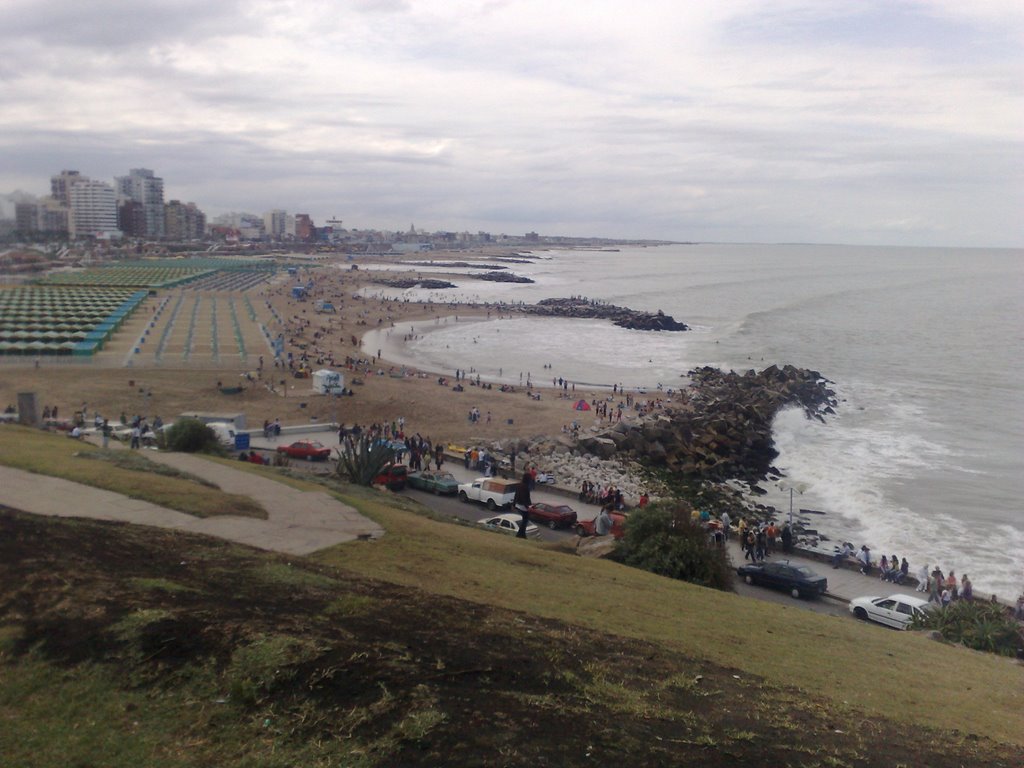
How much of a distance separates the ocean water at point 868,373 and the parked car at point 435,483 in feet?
33.1

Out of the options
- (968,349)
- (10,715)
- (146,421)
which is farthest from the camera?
(968,349)

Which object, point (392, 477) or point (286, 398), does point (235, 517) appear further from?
point (286, 398)

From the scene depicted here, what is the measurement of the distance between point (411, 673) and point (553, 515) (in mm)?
13432

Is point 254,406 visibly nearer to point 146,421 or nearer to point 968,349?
point 146,421

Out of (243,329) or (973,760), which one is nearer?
(973,760)

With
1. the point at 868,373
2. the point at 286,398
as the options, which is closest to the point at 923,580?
the point at 286,398

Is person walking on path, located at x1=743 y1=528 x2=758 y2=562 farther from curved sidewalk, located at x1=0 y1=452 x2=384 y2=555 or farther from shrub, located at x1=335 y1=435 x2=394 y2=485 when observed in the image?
curved sidewalk, located at x1=0 y1=452 x2=384 y2=555

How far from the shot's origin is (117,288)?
74.9 metres

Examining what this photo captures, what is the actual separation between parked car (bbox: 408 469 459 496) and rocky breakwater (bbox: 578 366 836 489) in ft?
27.2

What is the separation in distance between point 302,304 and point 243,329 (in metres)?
26.4

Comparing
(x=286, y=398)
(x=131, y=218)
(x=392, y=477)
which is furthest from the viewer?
(x=131, y=218)

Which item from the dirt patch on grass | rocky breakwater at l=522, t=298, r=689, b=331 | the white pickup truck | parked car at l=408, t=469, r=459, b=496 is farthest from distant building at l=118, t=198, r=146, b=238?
the dirt patch on grass

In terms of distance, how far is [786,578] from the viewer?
1584 cm

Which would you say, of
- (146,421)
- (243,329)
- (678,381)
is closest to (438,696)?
(146,421)
